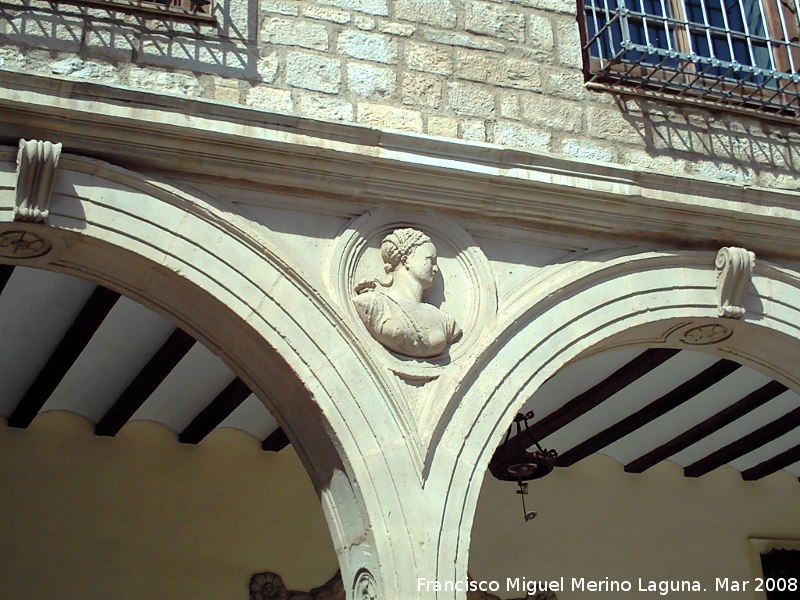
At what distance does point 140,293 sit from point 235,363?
42 cm

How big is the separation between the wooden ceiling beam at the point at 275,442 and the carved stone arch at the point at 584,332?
2.36m

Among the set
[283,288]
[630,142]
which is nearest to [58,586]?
[283,288]

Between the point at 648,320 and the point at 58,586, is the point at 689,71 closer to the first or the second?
the point at 648,320

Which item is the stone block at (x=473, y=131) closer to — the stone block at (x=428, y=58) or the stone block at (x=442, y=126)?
the stone block at (x=442, y=126)

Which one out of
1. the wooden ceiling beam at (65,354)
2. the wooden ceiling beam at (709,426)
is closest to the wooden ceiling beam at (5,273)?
the wooden ceiling beam at (65,354)

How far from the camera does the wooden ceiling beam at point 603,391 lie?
5.37 metres

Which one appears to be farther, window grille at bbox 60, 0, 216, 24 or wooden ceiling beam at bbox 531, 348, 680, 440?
wooden ceiling beam at bbox 531, 348, 680, 440

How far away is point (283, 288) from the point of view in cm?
381

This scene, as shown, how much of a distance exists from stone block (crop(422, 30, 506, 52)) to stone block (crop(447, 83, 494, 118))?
0.63 ft

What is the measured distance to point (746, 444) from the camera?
6594 millimetres

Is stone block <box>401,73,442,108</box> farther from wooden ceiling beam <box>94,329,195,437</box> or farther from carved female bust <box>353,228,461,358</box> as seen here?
wooden ceiling beam <box>94,329,195,437</box>

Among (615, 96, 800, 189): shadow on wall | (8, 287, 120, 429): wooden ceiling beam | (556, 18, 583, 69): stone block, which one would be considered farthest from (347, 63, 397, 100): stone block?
(8, 287, 120, 429): wooden ceiling beam

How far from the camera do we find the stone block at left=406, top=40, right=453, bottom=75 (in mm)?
4344

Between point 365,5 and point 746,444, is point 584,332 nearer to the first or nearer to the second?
point 365,5
